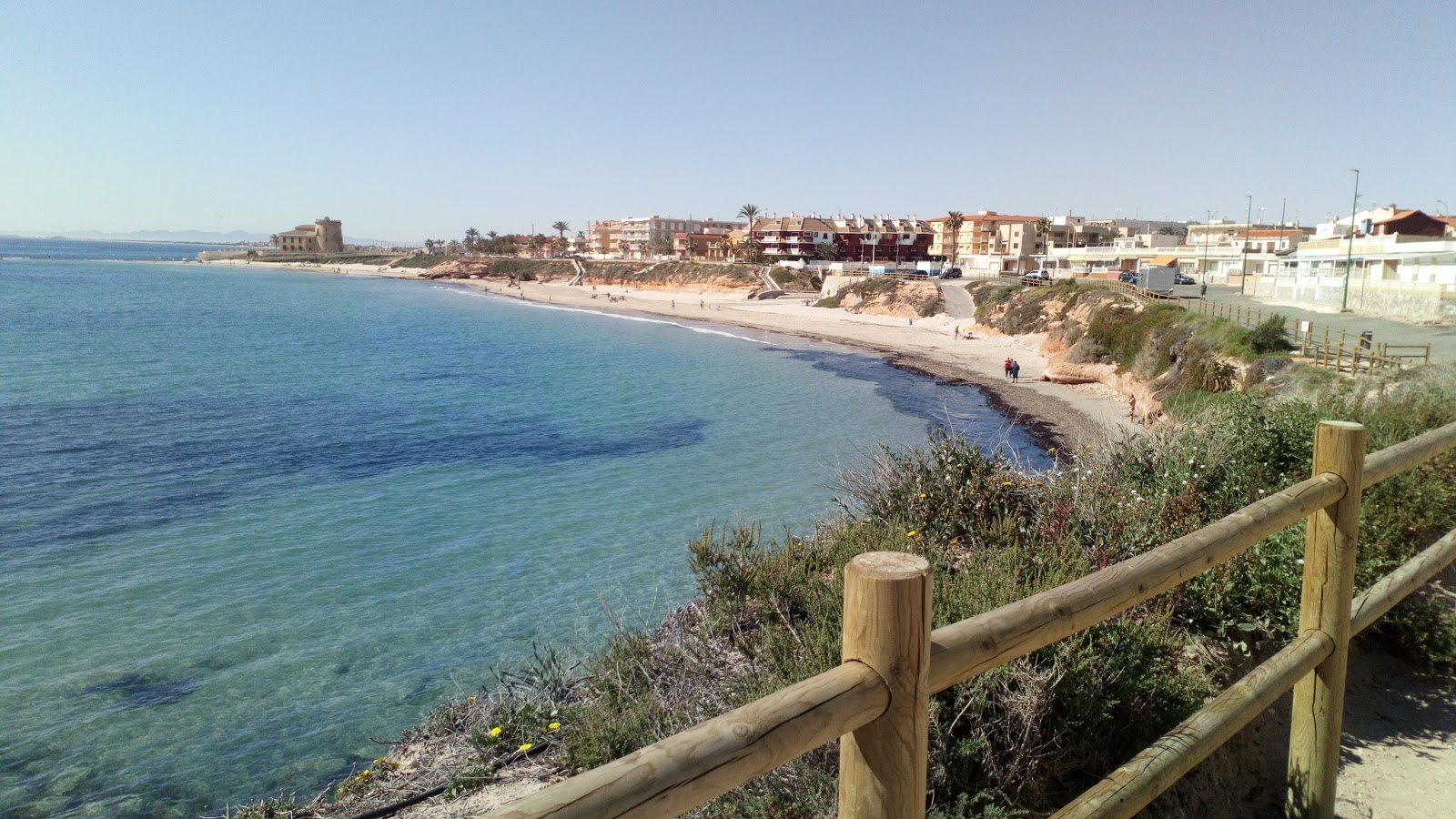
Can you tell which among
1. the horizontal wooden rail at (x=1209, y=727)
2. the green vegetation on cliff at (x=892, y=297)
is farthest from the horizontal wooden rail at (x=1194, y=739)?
the green vegetation on cliff at (x=892, y=297)

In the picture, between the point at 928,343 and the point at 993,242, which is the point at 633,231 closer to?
the point at 993,242

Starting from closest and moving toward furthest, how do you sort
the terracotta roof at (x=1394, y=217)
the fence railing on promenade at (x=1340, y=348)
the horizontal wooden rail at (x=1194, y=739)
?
the horizontal wooden rail at (x=1194, y=739)
the fence railing on promenade at (x=1340, y=348)
the terracotta roof at (x=1394, y=217)

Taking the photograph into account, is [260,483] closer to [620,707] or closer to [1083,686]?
[620,707]

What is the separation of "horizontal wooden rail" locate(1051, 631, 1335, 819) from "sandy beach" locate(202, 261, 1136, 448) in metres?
5.91

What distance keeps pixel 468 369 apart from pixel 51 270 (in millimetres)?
144465

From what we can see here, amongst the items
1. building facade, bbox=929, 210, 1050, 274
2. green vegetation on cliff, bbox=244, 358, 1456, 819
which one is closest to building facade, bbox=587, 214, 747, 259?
building facade, bbox=929, 210, 1050, 274

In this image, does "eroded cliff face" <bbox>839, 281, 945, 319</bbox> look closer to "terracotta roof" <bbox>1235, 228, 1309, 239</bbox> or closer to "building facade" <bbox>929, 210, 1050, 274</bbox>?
"building facade" <bbox>929, 210, 1050, 274</bbox>

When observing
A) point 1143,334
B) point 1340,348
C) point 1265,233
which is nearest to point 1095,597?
point 1340,348

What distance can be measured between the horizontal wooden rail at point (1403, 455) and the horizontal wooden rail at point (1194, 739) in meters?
0.65

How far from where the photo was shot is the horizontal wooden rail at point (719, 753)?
3.79 feet

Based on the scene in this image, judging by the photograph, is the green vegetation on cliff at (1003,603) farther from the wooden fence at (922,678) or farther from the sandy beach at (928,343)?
the sandy beach at (928,343)

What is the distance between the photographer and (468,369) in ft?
146

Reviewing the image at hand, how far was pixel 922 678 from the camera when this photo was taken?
4.83 ft

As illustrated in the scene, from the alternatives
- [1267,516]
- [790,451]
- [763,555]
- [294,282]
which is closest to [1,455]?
[790,451]
